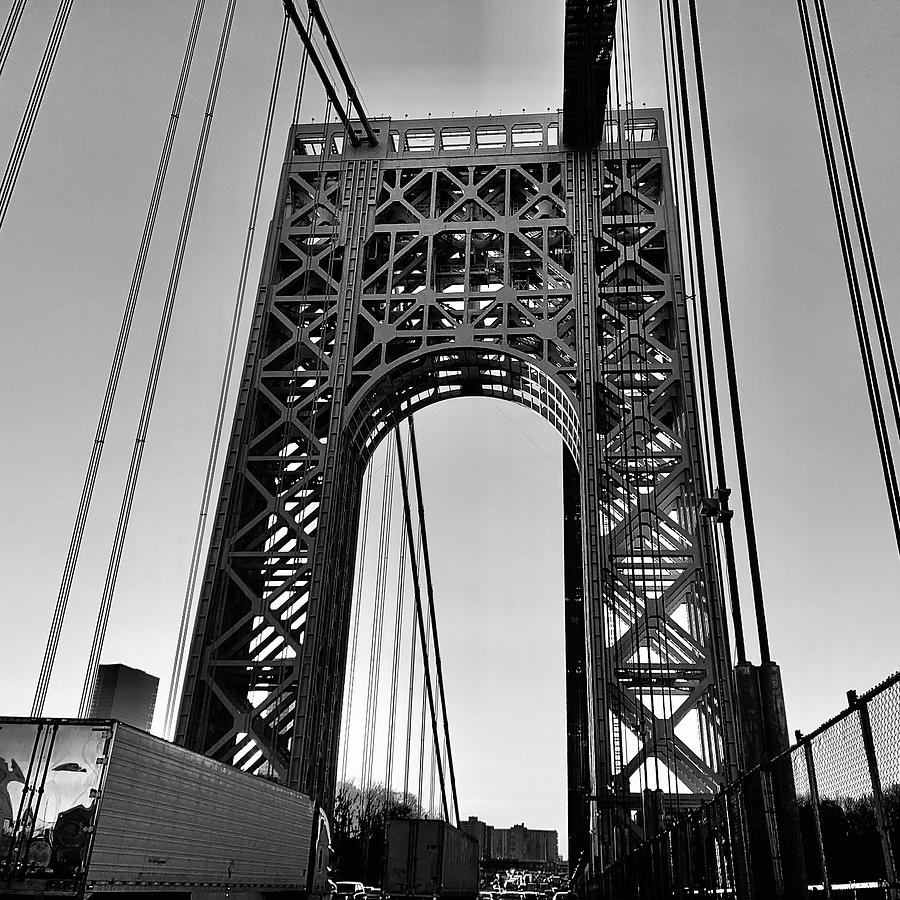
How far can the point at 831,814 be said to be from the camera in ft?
15.4

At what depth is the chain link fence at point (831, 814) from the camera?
3879 millimetres

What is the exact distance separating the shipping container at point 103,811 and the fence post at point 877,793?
7.63 metres

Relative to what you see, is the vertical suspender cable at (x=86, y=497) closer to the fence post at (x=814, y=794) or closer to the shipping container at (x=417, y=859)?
the shipping container at (x=417, y=859)

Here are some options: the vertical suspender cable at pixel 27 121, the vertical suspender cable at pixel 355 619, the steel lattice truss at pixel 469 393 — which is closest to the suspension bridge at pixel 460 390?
the steel lattice truss at pixel 469 393

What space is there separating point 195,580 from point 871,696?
2155 cm

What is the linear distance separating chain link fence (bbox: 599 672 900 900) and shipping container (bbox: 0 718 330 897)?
5878mm

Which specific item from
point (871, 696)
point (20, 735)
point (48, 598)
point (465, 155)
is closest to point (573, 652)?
point (48, 598)

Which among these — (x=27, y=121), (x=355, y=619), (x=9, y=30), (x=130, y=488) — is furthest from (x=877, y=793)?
(x=355, y=619)

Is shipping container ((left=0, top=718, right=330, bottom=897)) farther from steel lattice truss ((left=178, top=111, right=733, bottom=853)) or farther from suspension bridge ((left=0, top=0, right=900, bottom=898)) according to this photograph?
steel lattice truss ((left=178, top=111, right=733, bottom=853))

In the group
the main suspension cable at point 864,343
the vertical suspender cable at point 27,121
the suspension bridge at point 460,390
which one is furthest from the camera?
the suspension bridge at point 460,390

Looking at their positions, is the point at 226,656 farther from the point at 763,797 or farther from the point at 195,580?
the point at 763,797

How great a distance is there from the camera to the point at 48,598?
32062 millimetres

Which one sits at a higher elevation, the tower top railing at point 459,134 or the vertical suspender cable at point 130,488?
the tower top railing at point 459,134

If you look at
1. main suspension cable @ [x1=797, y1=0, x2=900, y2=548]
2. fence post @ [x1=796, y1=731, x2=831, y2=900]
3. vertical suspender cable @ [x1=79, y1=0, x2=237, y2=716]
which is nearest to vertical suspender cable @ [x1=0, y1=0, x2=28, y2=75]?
vertical suspender cable @ [x1=79, y1=0, x2=237, y2=716]
